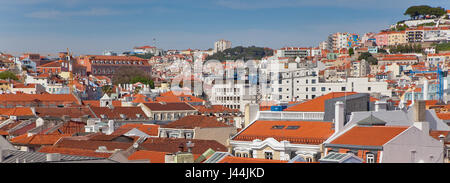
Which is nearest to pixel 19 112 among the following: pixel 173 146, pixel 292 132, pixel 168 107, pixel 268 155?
pixel 168 107

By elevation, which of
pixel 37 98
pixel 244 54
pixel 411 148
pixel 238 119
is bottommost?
pixel 238 119

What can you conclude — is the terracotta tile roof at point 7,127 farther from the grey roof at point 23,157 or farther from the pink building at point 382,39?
the pink building at point 382,39

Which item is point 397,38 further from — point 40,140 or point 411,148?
point 411,148

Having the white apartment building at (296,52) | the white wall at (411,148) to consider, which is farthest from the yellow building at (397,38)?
the white wall at (411,148)

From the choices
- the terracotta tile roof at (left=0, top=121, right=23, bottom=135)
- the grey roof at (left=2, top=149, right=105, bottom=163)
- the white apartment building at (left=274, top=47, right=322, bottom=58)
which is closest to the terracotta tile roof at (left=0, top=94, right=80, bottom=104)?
the terracotta tile roof at (left=0, top=121, right=23, bottom=135)
